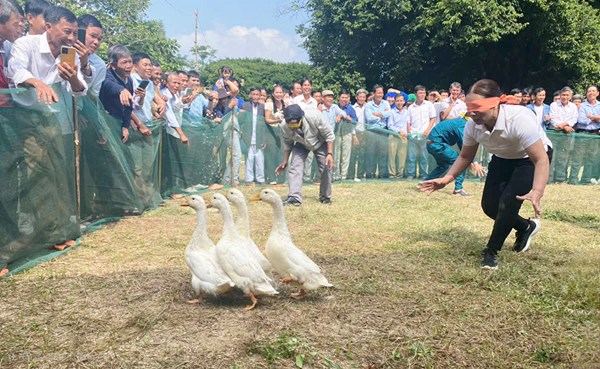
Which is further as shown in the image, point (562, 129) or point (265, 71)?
point (265, 71)

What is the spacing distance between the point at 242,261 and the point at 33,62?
313 centimetres

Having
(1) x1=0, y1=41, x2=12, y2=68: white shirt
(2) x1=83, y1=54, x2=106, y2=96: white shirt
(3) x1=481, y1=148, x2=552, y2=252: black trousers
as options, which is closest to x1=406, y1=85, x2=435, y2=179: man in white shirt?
(3) x1=481, y1=148, x2=552, y2=252: black trousers

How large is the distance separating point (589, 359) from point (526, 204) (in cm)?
561

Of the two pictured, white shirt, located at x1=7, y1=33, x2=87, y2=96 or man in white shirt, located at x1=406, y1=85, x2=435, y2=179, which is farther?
man in white shirt, located at x1=406, y1=85, x2=435, y2=179

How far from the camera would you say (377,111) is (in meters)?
11.8

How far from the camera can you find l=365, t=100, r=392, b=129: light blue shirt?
1164cm

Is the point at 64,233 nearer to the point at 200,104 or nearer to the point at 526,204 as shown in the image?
the point at 200,104

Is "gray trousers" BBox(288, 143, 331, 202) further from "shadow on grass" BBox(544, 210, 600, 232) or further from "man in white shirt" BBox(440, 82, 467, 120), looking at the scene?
"man in white shirt" BBox(440, 82, 467, 120)

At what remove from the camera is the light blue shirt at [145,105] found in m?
7.19

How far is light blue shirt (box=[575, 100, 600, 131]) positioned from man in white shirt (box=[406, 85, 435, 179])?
3483 mm

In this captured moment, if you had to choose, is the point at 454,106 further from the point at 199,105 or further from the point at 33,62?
the point at 33,62

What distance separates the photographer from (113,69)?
679cm

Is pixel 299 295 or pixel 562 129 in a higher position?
pixel 562 129

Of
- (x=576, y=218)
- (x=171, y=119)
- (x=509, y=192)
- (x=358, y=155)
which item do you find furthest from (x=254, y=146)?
(x=509, y=192)
